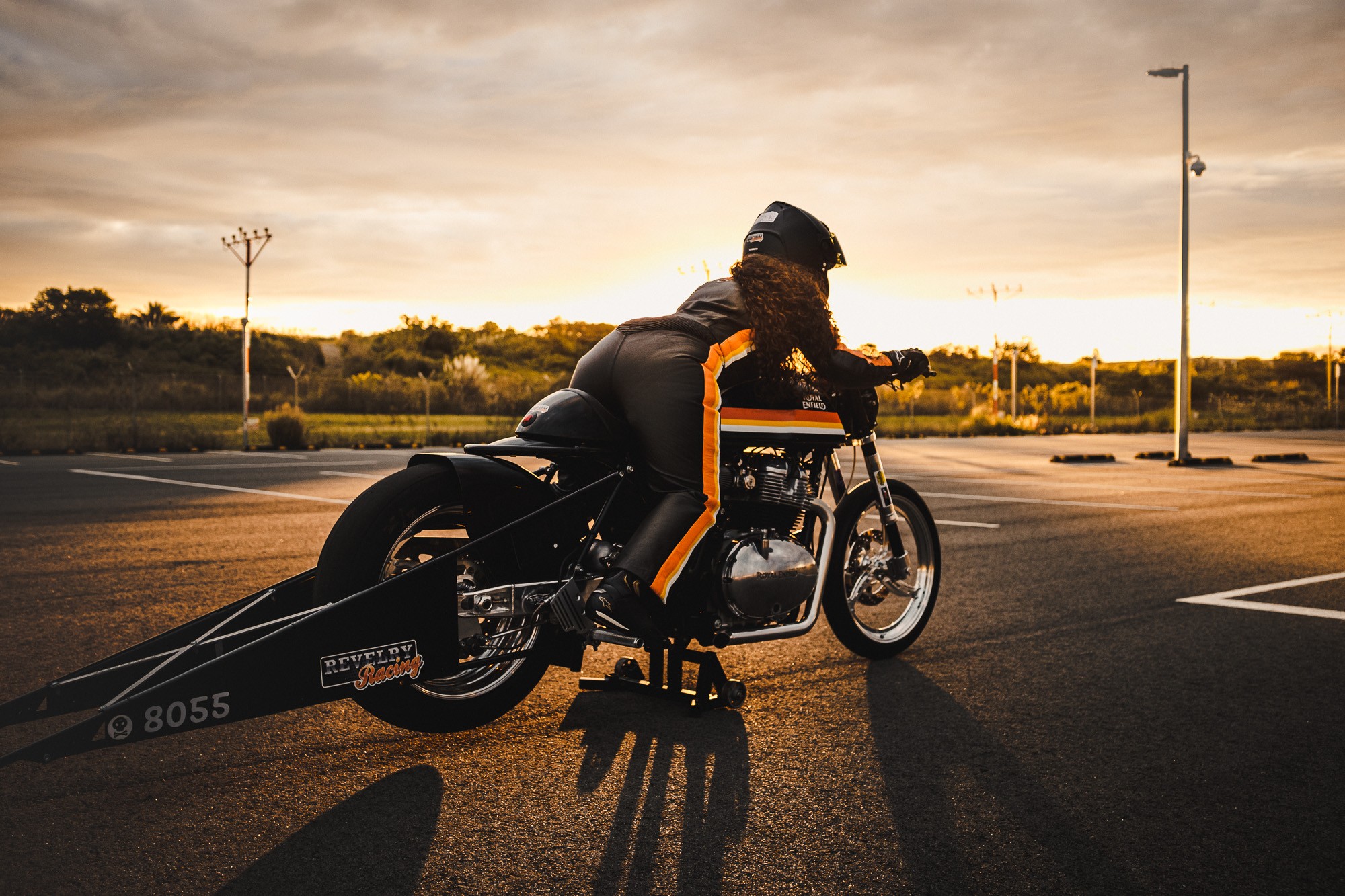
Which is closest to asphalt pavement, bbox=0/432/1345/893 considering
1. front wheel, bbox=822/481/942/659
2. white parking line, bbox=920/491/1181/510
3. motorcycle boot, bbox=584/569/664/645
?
front wheel, bbox=822/481/942/659

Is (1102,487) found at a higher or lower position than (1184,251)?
lower

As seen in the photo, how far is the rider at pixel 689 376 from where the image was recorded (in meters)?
3.63

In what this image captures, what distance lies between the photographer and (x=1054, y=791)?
3338mm

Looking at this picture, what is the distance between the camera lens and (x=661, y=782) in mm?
3373

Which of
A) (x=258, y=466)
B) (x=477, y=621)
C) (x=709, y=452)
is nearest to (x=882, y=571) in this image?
(x=709, y=452)

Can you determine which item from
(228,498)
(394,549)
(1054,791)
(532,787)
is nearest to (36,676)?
(394,549)

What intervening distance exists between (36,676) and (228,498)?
8.28 m

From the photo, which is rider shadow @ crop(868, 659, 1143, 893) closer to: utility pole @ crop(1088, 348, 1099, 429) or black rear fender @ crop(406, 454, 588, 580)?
black rear fender @ crop(406, 454, 588, 580)

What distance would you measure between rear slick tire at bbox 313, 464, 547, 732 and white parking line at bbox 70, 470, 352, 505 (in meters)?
7.99

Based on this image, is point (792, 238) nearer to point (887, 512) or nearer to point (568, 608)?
point (887, 512)

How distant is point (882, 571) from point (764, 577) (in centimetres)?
126

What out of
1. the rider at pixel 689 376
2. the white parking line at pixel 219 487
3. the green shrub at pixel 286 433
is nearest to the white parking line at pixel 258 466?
the white parking line at pixel 219 487

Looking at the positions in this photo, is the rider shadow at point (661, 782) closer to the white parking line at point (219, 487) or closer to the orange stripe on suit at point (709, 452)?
the orange stripe on suit at point (709, 452)

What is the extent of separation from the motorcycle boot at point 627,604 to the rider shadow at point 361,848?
30.4 inches
